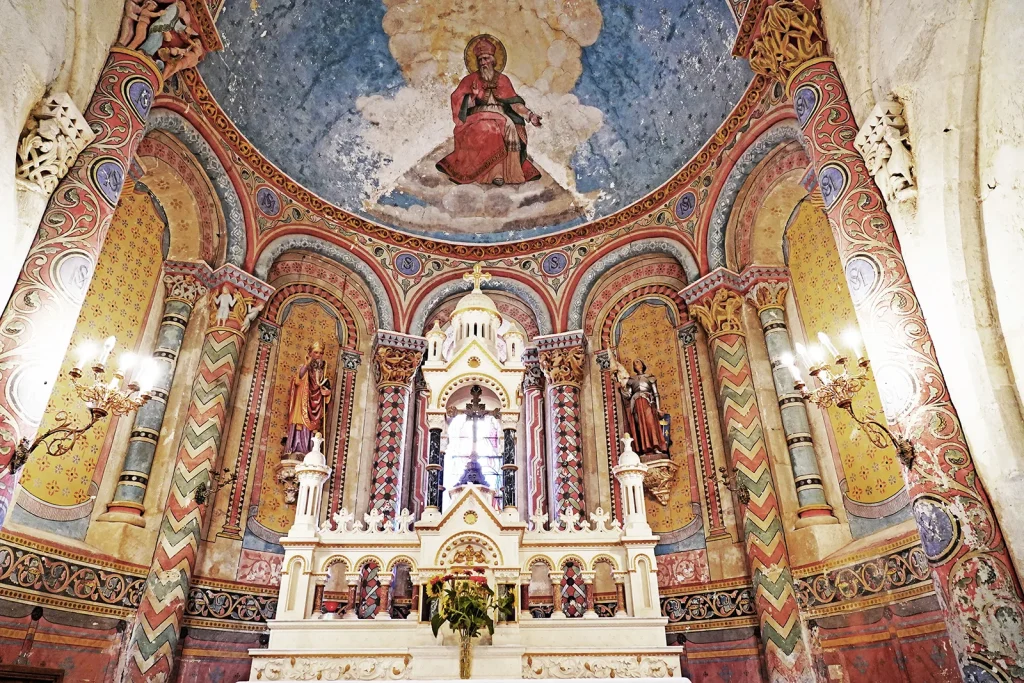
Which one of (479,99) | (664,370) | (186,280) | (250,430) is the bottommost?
(250,430)

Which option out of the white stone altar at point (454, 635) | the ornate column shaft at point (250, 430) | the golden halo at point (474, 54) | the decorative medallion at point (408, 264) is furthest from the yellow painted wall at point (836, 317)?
the ornate column shaft at point (250, 430)

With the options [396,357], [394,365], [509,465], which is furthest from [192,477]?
[509,465]

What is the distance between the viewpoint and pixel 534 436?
488 inches

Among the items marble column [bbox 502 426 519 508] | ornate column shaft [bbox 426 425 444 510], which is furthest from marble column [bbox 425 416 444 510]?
marble column [bbox 502 426 519 508]

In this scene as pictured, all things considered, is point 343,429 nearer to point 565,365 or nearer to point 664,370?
point 565,365

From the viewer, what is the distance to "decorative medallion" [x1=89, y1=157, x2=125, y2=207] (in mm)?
6520

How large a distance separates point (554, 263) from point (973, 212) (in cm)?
866

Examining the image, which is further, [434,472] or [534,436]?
[534,436]

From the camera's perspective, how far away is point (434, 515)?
24.6ft

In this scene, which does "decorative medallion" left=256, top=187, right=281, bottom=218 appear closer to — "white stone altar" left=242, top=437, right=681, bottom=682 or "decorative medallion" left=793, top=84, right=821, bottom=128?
"white stone altar" left=242, top=437, right=681, bottom=682

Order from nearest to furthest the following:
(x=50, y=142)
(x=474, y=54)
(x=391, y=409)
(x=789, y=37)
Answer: (x=50, y=142) → (x=789, y=37) → (x=391, y=409) → (x=474, y=54)

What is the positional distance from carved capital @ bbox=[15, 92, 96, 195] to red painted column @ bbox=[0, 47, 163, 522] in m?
0.15

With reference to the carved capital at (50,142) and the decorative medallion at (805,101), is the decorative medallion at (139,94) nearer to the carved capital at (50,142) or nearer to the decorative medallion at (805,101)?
the carved capital at (50,142)

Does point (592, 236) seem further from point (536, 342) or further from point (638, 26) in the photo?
point (638, 26)
